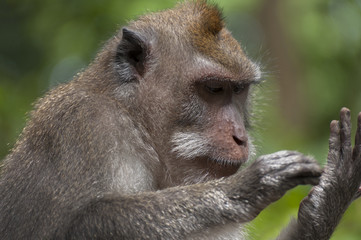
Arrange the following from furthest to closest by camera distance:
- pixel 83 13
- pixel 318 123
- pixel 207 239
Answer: pixel 318 123, pixel 83 13, pixel 207 239

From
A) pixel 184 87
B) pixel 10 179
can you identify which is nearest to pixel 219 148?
pixel 184 87

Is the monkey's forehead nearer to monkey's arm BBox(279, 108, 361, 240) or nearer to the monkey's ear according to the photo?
the monkey's ear

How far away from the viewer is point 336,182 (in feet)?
22.1

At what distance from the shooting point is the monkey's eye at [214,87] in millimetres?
7707

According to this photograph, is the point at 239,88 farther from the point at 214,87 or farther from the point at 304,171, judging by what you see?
the point at 304,171

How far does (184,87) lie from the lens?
769cm

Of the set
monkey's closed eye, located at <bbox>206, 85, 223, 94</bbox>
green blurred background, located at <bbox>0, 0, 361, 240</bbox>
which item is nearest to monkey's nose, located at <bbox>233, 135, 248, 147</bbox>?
monkey's closed eye, located at <bbox>206, 85, 223, 94</bbox>

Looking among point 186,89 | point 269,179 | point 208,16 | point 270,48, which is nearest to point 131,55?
point 186,89

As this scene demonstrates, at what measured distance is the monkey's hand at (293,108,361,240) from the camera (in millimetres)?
6691

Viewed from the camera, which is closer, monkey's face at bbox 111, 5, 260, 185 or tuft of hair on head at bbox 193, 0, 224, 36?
monkey's face at bbox 111, 5, 260, 185

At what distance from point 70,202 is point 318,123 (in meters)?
14.4

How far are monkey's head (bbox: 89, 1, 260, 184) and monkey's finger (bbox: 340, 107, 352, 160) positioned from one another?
1.12 m

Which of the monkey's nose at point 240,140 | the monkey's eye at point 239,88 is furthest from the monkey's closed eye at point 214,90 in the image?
the monkey's nose at point 240,140

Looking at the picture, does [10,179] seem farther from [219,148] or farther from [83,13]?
[83,13]
